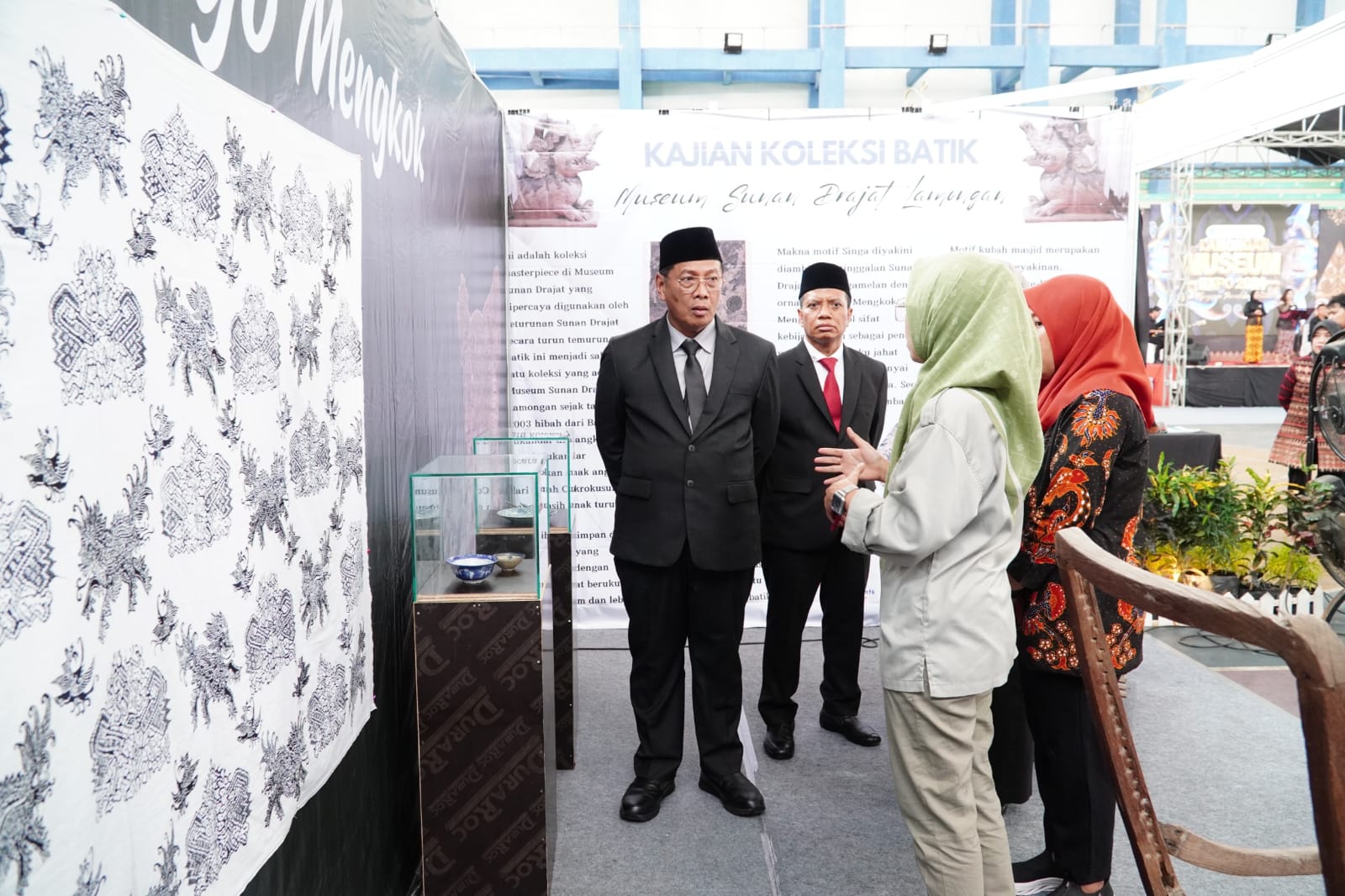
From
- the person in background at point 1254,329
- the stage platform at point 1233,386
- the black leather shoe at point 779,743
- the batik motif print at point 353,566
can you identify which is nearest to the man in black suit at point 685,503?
the black leather shoe at point 779,743

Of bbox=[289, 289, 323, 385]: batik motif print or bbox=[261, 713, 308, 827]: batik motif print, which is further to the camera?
bbox=[289, 289, 323, 385]: batik motif print

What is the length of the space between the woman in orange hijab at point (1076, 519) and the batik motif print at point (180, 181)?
1595mm

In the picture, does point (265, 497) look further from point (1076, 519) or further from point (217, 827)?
point (1076, 519)

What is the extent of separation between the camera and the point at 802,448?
3.19 meters

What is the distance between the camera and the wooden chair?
800 mm

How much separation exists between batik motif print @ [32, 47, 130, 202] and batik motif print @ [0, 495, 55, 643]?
1.06 feet

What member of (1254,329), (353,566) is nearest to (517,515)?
(353,566)

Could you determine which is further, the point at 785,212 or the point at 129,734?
the point at 785,212

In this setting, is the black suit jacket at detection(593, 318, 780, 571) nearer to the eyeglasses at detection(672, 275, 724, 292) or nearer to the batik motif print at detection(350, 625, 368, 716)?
the eyeglasses at detection(672, 275, 724, 292)

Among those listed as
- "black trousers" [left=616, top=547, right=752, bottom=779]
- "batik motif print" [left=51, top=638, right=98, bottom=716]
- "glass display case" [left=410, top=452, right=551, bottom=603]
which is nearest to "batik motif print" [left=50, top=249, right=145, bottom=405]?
"batik motif print" [left=51, top=638, right=98, bottom=716]

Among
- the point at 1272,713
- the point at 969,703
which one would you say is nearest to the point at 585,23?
the point at 1272,713

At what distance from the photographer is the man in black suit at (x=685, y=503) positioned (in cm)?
267

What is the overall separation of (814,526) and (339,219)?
1818 millimetres

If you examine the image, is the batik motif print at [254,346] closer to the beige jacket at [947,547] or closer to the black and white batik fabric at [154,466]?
the black and white batik fabric at [154,466]
